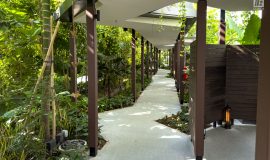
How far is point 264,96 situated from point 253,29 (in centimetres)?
481

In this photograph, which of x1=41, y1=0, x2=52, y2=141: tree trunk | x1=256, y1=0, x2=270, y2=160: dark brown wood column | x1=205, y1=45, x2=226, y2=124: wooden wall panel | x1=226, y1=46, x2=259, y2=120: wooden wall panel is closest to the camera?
x1=256, y1=0, x2=270, y2=160: dark brown wood column

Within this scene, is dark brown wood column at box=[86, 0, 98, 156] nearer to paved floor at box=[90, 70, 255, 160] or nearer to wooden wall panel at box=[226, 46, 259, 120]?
paved floor at box=[90, 70, 255, 160]

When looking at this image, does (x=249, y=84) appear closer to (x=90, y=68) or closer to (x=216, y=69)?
(x=216, y=69)

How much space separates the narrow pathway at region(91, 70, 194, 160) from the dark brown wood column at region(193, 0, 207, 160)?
1.31 ft

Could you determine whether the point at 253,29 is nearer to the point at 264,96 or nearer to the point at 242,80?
the point at 242,80

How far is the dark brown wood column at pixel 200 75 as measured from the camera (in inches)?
159

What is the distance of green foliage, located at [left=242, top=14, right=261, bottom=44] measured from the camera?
570cm

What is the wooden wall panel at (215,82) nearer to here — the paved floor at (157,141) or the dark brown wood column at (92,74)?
the paved floor at (157,141)

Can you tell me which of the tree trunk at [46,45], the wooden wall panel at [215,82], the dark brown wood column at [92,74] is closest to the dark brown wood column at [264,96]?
the tree trunk at [46,45]

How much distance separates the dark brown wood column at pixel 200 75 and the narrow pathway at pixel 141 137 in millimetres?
400

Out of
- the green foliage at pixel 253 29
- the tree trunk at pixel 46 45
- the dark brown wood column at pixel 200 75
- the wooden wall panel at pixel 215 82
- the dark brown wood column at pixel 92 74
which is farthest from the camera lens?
the green foliage at pixel 253 29

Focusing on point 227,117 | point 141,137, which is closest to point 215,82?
point 227,117

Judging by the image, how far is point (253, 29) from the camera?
5793mm

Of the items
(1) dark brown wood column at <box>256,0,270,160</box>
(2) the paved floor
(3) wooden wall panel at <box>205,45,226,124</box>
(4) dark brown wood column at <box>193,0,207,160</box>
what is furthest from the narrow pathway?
(1) dark brown wood column at <box>256,0,270,160</box>
